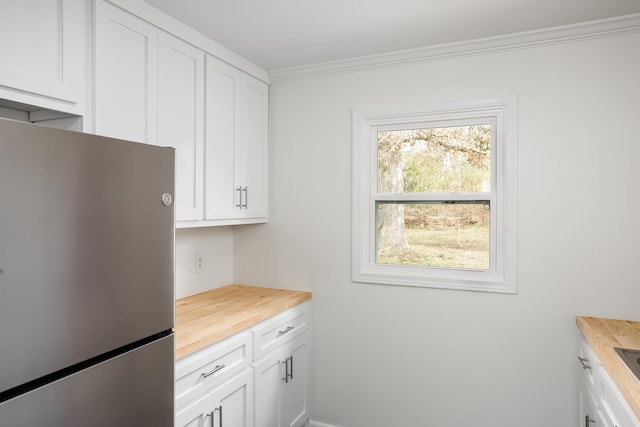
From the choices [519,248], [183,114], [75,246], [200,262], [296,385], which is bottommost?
[296,385]

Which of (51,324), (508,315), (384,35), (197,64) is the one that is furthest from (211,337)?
(384,35)

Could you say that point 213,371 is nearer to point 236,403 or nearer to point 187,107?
point 236,403

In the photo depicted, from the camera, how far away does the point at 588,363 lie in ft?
6.30

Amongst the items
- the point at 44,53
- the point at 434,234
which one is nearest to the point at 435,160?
the point at 434,234

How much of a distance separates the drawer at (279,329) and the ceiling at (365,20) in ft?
5.00

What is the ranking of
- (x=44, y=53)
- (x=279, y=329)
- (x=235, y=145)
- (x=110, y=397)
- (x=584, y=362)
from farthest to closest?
(x=235, y=145) → (x=279, y=329) → (x=584, y=362) → (x=44, y=53) → (x=110, y=397)

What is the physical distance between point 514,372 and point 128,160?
7.13 ft

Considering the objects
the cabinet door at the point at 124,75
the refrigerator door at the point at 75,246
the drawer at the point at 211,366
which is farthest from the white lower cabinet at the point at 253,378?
the cabinet door at the point at 124,75

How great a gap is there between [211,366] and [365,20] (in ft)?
5.79

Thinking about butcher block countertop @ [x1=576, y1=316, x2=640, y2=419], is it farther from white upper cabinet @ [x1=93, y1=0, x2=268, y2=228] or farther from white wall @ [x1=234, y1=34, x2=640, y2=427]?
white upper cabinet @ [x1=93, y1=0, x2=268, y2=228]

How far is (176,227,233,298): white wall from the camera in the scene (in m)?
2.56

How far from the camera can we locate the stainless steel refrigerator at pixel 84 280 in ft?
2.97

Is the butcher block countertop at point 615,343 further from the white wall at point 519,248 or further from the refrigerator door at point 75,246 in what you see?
the refrigerator door at point 75,246

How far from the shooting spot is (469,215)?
2.45 metres
